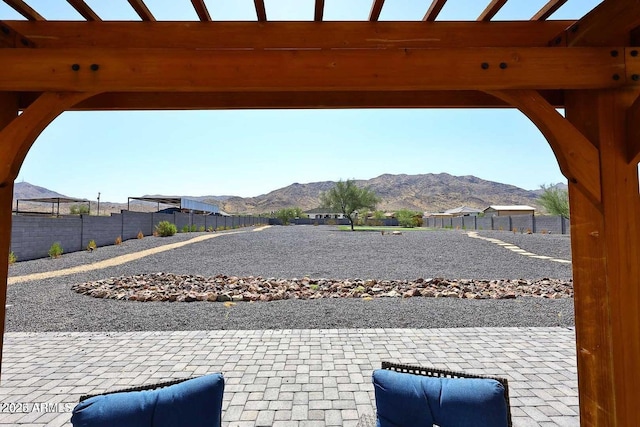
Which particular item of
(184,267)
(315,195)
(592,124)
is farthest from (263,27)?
(315,195)

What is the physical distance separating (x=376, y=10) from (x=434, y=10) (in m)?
0.36

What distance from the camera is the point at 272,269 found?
10.1 meters

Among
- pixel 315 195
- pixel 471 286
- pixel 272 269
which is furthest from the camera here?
pixel 315 195

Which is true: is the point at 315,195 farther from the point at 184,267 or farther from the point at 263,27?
the point at 263,27

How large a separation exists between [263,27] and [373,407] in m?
3.08

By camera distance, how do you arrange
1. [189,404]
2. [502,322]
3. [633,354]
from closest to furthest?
1. [189,404]
2. [633,354]
3. [502,322]

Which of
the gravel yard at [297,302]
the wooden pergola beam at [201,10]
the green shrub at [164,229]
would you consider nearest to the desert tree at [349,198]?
the green shrub at [164,229]

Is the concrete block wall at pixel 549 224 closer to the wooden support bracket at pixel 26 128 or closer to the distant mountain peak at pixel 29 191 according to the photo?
the wooden support bracket at pixel 26 128

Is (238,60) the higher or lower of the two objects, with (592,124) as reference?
higher

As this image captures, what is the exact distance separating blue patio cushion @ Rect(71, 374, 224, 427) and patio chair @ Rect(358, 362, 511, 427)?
903mm

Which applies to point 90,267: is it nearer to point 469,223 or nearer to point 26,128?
point 26,128

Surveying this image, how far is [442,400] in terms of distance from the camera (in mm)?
1629

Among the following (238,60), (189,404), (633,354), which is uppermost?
(238,60)

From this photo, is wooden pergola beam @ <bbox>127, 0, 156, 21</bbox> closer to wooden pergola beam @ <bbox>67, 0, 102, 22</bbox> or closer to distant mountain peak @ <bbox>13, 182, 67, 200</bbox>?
wooden pergola beam @ <bbox>67, 0, 102, 22</bbox>
